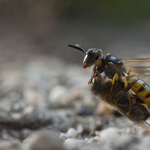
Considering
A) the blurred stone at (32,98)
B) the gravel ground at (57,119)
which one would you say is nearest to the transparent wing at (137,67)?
the gravel ground at (57,119)

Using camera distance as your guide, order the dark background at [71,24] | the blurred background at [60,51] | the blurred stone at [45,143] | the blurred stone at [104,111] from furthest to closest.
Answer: the dark background at [71,24]
the blurred stone at [104,111]
the blurred background at [60,51]
the blurred stone at [45,143]

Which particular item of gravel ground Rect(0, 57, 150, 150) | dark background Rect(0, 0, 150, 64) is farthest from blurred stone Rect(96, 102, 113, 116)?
dark background Rect(0, 0, 150, 64)

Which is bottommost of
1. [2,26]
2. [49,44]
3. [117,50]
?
[117,50]

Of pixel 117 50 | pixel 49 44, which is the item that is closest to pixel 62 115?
pixel 117 50

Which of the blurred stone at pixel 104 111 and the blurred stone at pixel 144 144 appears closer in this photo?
the blurred stone at pixel 144 144

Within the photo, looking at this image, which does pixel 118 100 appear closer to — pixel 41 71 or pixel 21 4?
pixel 41 71

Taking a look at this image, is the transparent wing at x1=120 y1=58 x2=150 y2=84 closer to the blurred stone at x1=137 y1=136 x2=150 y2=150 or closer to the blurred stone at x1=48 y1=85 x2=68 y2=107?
the blurred stone at x1=137 y1=136 x2=150 y2=150

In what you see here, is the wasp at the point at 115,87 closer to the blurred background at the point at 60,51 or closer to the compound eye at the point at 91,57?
the compound eye at the point at 91,57
